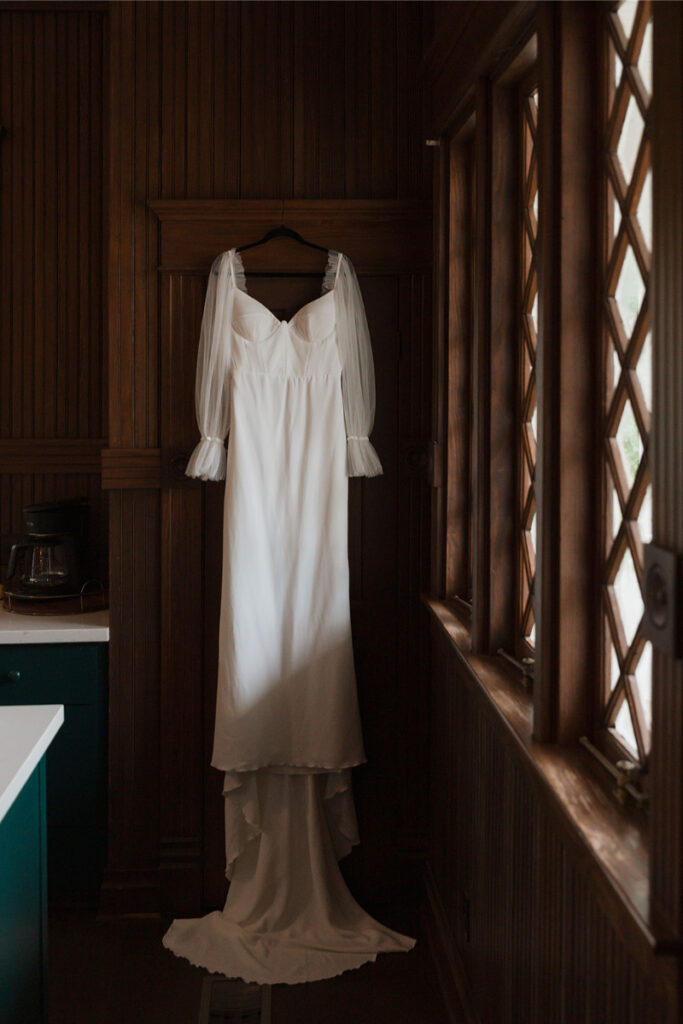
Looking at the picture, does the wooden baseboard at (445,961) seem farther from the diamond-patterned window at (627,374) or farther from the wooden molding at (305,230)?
the wooden molding at (305,230)

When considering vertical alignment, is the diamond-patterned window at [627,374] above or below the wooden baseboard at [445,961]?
above

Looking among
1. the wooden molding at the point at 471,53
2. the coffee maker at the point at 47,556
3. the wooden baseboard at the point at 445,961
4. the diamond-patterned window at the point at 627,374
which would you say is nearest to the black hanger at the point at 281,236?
the wooden molding at the point at 471,53

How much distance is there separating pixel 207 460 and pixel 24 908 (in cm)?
134

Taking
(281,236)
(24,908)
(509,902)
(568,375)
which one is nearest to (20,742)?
(24,908)

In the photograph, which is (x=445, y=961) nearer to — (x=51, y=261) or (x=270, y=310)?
(x=270, y=310)

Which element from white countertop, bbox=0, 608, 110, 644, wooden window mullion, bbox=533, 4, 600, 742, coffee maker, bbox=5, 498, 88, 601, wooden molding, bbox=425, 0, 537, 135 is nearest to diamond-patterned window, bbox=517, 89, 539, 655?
wooden molding, bbox=425, 0, 537, 135

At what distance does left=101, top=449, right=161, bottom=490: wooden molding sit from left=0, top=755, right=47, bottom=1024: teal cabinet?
1.14 m

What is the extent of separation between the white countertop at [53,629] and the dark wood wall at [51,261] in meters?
0.42

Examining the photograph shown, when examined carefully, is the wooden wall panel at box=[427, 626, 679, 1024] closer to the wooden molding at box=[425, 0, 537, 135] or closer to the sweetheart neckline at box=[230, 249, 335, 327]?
the sweetheart neckline at box=[230, 249, 335, 327]

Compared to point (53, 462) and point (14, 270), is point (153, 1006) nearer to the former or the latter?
point (53, 462)

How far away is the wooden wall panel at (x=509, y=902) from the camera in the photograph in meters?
1.23

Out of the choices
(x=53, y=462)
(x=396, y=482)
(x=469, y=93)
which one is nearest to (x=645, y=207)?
(x=469, y=93)

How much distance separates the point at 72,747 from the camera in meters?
2.91

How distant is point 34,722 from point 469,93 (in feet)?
5.58
